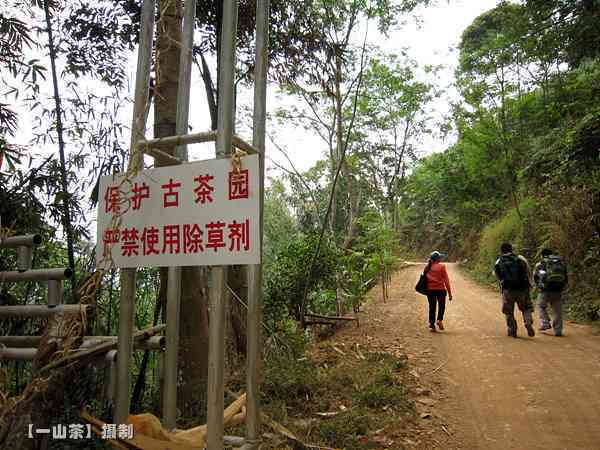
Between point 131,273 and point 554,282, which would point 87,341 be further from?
point 554,282

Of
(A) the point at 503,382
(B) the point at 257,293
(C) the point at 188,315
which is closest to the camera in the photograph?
(B) the point at 257,293

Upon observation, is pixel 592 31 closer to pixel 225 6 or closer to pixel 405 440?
pixel 405 440

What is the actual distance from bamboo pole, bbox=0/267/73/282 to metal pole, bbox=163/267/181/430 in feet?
1.83

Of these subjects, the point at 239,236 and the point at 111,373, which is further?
the point at 111,373

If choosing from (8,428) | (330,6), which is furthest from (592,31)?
(8,428)

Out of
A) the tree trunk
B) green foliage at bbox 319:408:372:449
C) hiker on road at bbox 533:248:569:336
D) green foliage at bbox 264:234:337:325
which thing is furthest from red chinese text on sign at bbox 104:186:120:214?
hiker on road at bbox 533:248:569:336

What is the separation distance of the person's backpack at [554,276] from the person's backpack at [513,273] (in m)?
0.42

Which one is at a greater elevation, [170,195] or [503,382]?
[170,195]

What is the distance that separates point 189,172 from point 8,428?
135cm

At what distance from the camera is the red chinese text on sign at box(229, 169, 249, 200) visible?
6.72 ft

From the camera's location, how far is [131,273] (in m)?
2.42

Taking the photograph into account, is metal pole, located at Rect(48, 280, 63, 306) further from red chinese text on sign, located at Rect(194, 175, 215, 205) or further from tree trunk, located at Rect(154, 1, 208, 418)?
tree trunk, located at Rect(154, 1, 208, 418)

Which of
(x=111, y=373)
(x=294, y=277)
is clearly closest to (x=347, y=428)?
(x=111, y=373)

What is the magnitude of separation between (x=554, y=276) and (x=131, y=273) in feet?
24.2
